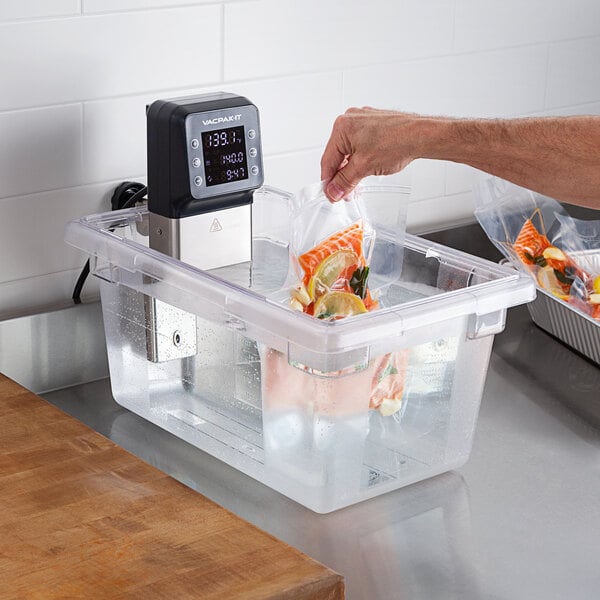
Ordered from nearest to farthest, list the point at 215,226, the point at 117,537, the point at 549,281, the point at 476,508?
the point at 117,537 → the point at 476,508 → the point at 215,226 → the point at 549,281

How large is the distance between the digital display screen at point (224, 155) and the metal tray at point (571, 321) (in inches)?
15.5

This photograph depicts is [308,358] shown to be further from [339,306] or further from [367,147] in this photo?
[367,147]

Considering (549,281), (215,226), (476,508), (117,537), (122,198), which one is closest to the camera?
(117,537)

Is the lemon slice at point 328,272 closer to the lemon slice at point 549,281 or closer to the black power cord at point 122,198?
the black power cord at point 122,198

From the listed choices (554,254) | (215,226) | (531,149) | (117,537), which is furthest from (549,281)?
A: (117,537)

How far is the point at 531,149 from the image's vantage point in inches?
40.3

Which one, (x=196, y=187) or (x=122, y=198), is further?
(x=122, y=198)

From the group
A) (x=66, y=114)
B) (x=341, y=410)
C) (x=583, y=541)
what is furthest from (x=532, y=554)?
(x=66, y=114)

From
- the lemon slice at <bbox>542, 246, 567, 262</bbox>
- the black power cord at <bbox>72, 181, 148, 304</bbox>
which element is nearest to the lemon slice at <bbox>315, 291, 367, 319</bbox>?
the black power cord at <bbox>72, 181, 148, 304</bbox>

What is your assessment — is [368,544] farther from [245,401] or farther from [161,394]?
[161,394]

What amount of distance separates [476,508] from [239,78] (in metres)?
0.56

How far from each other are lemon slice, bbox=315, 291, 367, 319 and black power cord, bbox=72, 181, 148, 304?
0.28m

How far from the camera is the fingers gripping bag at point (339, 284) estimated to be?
914 millimetres

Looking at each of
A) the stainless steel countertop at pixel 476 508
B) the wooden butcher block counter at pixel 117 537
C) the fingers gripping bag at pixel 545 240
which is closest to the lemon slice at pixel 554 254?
the fingers gripping bag at pixel 545 240
